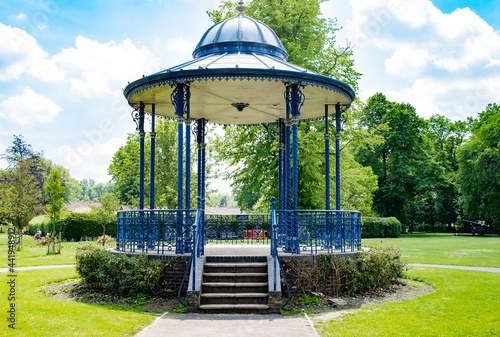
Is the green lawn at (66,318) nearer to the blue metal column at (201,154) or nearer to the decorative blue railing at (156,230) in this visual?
the decorative blue railing at (156,230)

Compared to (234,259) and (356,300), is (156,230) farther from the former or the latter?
(356,300)

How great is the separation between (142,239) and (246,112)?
6371mm

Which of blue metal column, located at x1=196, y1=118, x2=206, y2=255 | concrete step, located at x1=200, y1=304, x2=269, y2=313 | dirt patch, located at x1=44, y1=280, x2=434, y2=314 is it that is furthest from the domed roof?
concrete step, located at x1=200, y1=304, x2=269, y2=313

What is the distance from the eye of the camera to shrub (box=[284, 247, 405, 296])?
9406 mm

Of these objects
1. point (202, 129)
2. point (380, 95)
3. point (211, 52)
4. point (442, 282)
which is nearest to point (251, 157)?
point (202, 129)

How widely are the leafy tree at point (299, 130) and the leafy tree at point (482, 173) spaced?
2745 cm

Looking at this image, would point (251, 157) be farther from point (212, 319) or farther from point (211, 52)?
point (212, 319)

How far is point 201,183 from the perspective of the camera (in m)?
14.1

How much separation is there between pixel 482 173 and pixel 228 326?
43.5 m

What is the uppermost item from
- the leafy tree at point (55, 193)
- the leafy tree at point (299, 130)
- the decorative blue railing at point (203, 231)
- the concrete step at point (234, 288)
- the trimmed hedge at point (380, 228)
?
the leafy tree at point (299, 130)

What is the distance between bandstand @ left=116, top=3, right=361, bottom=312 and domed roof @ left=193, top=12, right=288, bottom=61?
28 mm

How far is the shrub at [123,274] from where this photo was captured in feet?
30.2

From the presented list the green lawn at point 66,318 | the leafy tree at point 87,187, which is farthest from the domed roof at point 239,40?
the leafy tree at point 87,187

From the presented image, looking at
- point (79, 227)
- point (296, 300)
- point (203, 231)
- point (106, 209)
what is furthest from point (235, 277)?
point (79, 227)
